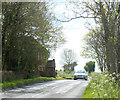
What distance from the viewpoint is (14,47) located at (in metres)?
26.0

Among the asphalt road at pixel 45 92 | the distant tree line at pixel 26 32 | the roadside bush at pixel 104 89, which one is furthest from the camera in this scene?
the distant tree line at pixel 26 32

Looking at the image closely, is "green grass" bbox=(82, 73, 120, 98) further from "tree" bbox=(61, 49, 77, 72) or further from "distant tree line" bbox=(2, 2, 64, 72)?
"tree" bbox=(61, 49, 77, 72)

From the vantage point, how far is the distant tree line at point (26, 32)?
75.5ft

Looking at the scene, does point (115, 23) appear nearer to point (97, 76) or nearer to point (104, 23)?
point (104, 23)

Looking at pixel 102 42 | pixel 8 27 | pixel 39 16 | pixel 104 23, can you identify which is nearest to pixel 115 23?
pixel 104 23

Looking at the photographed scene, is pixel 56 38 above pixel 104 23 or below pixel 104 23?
above

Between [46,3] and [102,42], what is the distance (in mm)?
15588

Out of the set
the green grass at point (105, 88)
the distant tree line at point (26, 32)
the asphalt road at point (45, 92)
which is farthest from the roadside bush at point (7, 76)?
the green grass at point (105, 88)

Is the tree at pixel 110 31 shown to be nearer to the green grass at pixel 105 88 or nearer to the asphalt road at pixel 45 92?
the green grass at pixel 105 88

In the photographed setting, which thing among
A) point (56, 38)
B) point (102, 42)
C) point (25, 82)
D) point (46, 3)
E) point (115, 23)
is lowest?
point (25, 82)

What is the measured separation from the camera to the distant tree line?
23.0 meters

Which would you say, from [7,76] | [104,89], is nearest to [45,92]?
[104,89]

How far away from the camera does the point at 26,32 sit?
2580 cm

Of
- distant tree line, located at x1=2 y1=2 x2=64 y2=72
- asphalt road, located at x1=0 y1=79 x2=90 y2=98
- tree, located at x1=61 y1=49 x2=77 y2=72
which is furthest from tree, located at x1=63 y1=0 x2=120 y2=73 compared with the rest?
tree, located at x1=61 y1=49 x2=77 y2=72
